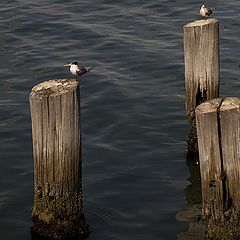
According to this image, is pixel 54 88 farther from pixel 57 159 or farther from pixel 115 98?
pixel 115 98

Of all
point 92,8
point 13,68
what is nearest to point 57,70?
point 13,68

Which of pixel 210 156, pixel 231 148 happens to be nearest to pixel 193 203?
pixel 210 156

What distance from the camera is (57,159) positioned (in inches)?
347

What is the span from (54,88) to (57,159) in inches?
34.7

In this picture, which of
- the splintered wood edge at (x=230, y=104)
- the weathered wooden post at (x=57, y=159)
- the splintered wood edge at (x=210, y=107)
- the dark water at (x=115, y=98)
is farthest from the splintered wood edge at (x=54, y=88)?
the dark water at (x=115, y=98)

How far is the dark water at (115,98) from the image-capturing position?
10328mm

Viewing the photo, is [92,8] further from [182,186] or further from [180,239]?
[180,239]

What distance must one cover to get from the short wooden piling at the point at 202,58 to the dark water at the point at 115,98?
134 cm

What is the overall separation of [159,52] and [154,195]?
7.17m

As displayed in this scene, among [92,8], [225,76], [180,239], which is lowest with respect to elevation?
[180,239]

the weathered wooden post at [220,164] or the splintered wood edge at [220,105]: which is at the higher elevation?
the splintered wood edge at [220,105]

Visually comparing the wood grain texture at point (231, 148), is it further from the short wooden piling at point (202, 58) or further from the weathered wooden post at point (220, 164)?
the short wooden piling at point (202, 58)

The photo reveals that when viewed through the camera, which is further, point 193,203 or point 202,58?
point 202,58

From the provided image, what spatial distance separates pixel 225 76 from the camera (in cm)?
1548
